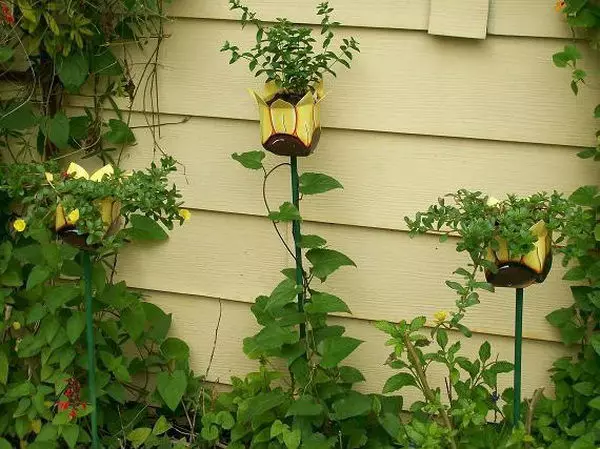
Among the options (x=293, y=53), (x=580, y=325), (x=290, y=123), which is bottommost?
(x=580, y=325)

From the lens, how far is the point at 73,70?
276 centimetres

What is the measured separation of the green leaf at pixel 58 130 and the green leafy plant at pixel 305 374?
55cm

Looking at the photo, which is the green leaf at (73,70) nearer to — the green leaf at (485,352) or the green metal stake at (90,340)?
the green metal stake at (90,340)

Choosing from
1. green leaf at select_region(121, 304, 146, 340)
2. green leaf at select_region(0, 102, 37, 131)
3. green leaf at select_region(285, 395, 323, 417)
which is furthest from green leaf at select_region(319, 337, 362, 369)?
green leaf at select_region(0, 102, 37, 131)

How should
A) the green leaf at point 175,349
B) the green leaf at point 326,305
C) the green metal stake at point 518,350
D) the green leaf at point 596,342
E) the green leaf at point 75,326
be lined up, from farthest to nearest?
the green leaf at point 175,349 < the green leaf at point 75,326 < the green leaf at point 326,305 < the green leaf at point 596,342 < the green metal stake at point 518,350

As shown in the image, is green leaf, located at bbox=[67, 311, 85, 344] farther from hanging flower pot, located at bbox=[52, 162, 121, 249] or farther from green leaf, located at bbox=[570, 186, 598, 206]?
green leaf, located at bbox=[570, 186, 598, 206]

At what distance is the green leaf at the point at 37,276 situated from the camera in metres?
2.65

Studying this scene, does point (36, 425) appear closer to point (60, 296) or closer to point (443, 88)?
point (60, 296)

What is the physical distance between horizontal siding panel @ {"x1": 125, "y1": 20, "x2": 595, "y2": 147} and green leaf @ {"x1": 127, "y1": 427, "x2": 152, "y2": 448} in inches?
37.2

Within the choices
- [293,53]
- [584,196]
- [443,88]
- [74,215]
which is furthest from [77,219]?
[584,196]

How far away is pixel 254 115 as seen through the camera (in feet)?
9.04

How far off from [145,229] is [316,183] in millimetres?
565

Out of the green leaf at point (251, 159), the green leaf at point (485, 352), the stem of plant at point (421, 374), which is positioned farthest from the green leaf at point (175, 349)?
the green leaf at point (485, 352)

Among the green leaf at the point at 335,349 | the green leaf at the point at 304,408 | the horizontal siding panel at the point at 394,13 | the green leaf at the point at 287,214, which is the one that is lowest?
the green leaf at the point at 304,408
